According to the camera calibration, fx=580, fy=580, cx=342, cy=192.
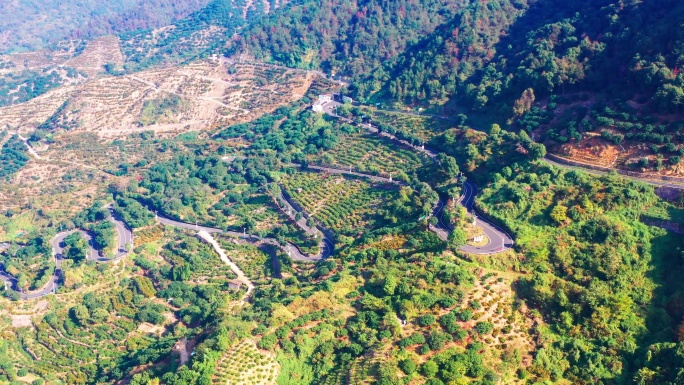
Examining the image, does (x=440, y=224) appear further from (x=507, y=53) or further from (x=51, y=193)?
(x=51, y=193)

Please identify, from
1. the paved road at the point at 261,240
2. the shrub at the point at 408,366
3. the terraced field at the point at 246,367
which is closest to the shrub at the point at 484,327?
the shrub at the point at 408,366

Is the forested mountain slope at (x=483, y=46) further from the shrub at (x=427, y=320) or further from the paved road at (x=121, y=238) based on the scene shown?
the paved road at (x=121, y=238)

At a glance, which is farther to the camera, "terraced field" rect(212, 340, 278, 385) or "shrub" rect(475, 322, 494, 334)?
"shrub" rect(475, 322, 494, 334)

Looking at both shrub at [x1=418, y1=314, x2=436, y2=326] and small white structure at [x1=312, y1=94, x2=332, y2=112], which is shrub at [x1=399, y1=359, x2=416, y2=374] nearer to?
shrub at [x1=418, y1=314, x2=436, y2=326]

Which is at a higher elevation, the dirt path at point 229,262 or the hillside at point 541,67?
the hillside at point 541,67

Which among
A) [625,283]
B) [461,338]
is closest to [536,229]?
[625,283]

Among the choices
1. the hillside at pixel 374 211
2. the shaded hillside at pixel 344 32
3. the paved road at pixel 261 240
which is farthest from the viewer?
the shaded hillside at pixel 344 32

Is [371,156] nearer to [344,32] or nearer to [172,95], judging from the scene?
[344,32]

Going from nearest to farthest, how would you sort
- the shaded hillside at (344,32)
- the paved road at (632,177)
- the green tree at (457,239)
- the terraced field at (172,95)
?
1. the green tree at (457,239)
2. the paved road at (632,177)
3. the terraced field at (172,95)
4. the shaded hillside at (344,32)

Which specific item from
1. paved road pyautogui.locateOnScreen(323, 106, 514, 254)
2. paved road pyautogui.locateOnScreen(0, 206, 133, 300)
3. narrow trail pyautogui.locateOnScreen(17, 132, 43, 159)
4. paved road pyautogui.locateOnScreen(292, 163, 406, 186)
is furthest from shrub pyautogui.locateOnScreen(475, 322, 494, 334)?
narrow trail pyautogui.locateOnScreen(17, 132, 43, 159)
